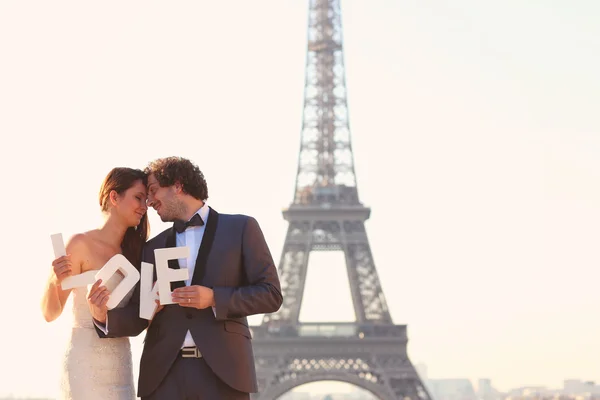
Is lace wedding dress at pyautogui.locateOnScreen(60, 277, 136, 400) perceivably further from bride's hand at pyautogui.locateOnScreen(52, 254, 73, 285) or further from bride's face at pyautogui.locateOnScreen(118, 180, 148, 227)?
bride's face at pyautogui.locateOnScreen(118, 180, 148, 227)

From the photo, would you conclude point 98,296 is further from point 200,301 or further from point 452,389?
point 452,389

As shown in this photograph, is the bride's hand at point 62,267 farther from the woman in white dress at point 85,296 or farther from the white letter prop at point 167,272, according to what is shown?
the white letter prop at point 167,272

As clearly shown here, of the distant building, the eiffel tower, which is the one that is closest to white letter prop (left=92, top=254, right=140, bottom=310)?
the eiffel tower

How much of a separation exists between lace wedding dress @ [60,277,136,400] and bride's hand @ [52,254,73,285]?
33 cm

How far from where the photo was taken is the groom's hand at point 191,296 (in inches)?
237

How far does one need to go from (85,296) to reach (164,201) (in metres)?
1.02

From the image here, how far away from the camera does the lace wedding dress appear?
22.5ft

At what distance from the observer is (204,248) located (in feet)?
20.9

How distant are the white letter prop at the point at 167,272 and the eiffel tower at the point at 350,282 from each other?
142 ft

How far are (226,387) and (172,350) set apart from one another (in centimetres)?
36

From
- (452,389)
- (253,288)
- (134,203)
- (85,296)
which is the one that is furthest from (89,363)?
(452,389)

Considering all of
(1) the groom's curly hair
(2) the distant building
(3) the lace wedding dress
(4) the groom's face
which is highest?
(1) the groom's curly hair

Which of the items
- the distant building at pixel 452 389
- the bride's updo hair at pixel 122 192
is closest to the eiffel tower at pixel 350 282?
the bride's updo hair at pixel 122 192

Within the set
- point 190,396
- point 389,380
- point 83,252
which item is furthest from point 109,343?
point 389,380
